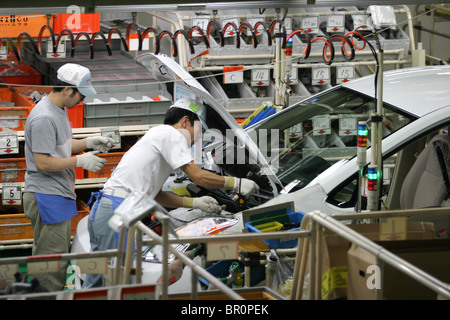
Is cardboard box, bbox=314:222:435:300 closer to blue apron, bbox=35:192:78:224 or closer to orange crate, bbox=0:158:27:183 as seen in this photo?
blue apron, bbox=35:192:78:224

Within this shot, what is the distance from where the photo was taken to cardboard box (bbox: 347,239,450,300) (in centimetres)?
324

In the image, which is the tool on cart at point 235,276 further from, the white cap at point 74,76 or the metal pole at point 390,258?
the white cap at point 74,76

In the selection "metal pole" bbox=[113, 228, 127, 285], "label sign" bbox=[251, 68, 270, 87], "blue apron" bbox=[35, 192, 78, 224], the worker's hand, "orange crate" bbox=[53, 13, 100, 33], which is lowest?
"blue apron" bbox=[35, 192, 78, 224]

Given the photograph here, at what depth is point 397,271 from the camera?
340 centimetres

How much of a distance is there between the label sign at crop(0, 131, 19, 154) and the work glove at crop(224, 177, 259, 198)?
7.59 feet

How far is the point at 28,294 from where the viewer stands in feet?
9.25

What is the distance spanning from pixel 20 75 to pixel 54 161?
7.36ft

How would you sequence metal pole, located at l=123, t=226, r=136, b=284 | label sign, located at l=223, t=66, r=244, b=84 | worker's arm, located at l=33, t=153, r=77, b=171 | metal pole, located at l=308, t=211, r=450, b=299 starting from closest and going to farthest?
metal pole, located at l=308, t=211, r=450, b=299
metal pole, located at l=123, t=226, r=136, b=284
worker's arm, located at l=33, t=153, r=77, b=171
label sign, located at l=223, t=66, r=244, b=84

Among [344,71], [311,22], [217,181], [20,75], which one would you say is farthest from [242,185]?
[20,75]

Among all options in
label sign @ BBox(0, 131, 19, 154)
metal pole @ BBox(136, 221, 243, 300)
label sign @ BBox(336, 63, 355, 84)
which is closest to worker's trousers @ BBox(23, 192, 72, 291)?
label sign @ BBox(0, 131, 19, 154)

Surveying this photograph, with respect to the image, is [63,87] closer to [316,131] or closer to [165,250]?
[316,131]

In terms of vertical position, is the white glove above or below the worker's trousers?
above
